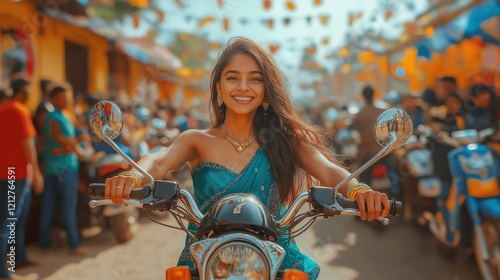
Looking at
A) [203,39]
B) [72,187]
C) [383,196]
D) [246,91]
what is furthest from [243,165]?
[203,39]

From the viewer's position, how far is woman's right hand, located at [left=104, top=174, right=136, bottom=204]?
1709 millimetres

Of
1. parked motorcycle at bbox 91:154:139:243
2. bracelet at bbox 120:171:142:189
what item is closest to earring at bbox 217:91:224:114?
bracelet at bbox 120:171:142:189

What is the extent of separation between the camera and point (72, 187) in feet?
19.8

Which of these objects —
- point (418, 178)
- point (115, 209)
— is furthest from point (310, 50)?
point (115, 209)

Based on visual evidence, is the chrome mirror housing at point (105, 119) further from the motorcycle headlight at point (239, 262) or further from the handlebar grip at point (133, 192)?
the motorcycle headlight at point (239, 262)

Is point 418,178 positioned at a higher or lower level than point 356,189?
lower

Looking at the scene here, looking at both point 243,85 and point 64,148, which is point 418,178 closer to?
point 64,148

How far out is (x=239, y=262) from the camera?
1410 millimetres

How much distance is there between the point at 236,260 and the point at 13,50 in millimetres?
9194

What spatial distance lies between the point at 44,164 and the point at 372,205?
503 centimetres

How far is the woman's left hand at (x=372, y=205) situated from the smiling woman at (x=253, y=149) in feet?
0.92

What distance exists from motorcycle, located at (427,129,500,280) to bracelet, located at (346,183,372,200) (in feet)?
10.7

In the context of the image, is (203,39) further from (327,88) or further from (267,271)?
(327,88)

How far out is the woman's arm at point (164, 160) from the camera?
1748mm
